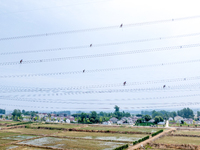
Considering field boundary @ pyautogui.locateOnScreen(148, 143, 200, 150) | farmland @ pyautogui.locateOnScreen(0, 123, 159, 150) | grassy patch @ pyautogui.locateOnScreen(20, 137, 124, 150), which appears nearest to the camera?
field boundary @ pyautogui.locateOnScreen(148, 143, 200, 150)

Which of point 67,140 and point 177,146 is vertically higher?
point 177,146

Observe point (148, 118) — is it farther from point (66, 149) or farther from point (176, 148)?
point (66, 149)

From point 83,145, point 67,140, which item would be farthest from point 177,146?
point 67,140

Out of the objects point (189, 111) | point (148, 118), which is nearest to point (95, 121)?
point (148, 118)

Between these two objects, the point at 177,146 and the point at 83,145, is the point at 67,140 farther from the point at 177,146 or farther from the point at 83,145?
the point at 177,146

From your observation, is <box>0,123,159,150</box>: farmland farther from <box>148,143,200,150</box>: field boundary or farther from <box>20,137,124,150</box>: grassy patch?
<box>148,143,200,150</box>: field boundary

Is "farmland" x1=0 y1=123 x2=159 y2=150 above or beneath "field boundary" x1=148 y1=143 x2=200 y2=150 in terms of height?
beneath

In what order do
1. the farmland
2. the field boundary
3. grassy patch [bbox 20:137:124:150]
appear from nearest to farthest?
the field boundary, grassy patch [bbox 20:137:124:150], the farmland

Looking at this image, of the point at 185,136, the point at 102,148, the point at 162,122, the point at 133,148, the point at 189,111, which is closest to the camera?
the point at 133,148

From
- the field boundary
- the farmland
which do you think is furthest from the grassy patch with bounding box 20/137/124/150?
the field boundary

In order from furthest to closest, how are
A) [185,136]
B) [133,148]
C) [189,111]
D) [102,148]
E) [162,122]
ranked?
1. [189,111]
2. [162,122]
3. [185,136]
4. [102,148]
5. [133,148]

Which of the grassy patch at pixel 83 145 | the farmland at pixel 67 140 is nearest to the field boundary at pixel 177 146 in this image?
the farmland at pixel 67 140
